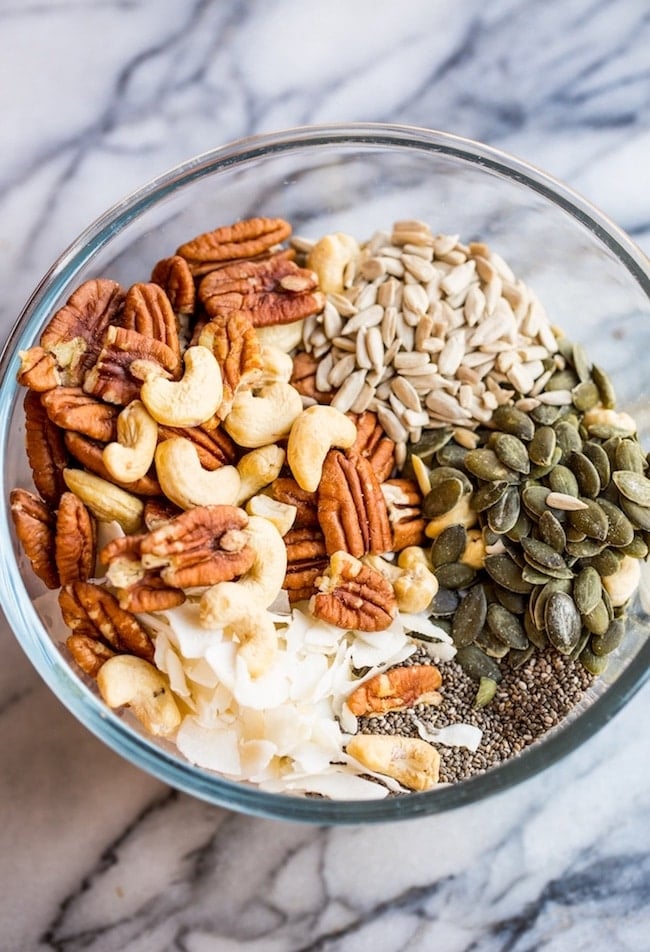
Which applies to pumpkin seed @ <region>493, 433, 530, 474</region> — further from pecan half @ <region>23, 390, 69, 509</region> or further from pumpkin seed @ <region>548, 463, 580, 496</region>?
pecan half @ <region>23, 390, 69, 509</region>

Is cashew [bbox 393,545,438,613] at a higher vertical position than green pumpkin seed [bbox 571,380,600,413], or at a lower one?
lower

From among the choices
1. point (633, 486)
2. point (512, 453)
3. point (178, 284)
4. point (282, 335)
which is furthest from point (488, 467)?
point (178, 284)

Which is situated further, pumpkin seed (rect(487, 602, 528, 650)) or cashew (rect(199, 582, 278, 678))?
pumpkin seed (rect(487, 602, 528, 650))

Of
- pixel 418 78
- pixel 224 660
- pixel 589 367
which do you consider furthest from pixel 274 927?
pixel 418 78

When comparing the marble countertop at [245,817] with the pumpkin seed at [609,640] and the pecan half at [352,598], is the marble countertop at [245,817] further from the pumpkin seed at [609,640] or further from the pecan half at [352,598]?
the pecan half at [352,598]

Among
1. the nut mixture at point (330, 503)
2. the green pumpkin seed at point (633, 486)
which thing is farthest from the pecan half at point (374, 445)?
the green pumpkin seed at point (633, 486)

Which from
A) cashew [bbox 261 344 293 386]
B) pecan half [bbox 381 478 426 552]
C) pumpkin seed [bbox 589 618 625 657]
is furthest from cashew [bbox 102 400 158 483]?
pumpkin seed [bbox 589 618 625 657]

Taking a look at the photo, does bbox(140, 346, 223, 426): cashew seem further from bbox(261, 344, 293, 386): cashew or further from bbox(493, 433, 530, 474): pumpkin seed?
bbox(493, 433, 530, 474): pumpkin seed

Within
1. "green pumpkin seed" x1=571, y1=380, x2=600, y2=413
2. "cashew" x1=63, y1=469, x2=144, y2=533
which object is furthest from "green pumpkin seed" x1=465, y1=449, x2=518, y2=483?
"cashew" x1=63, y1=469, x2=144, y2=533

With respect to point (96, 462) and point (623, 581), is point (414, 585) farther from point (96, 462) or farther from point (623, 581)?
point (96, 462)
